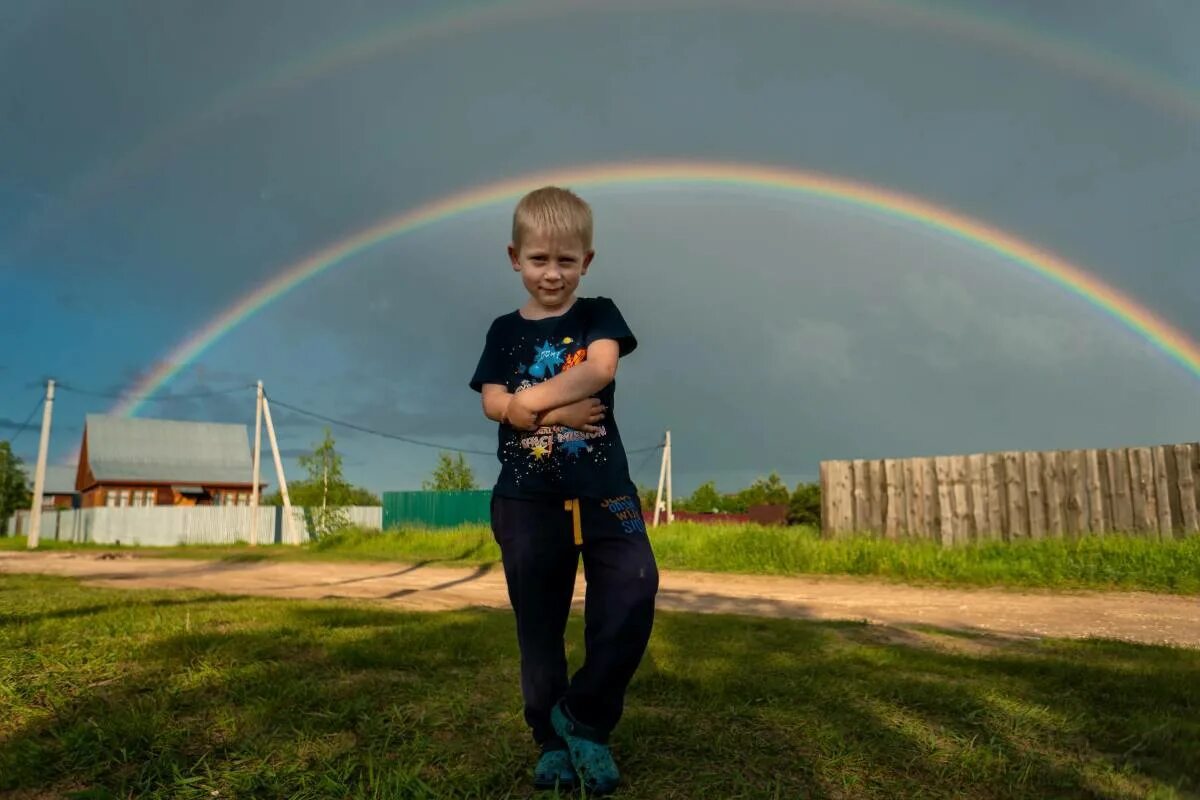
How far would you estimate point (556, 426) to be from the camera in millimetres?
2295

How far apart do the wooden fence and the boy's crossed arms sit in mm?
12511

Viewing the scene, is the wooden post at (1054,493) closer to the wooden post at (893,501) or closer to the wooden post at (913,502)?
the wooden post at (913,502)

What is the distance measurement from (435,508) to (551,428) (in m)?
28.1

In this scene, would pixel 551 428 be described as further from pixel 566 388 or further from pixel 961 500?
pixel 961 500

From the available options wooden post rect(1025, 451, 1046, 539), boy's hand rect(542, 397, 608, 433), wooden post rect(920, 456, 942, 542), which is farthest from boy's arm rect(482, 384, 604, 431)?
wooden post rect(920, 456, 942, 542)

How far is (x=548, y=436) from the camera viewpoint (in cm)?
231

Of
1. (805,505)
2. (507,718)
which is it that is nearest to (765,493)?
(805,505)

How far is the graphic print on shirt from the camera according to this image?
230 cm

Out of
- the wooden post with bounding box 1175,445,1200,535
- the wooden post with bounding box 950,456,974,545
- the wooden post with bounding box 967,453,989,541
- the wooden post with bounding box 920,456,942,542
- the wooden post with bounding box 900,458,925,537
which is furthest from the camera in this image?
the wooden post with bounding box 900,458,925,537

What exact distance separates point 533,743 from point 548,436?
40.7 inches

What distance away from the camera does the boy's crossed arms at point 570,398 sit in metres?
2.22

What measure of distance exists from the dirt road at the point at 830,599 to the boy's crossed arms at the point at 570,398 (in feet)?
16.5

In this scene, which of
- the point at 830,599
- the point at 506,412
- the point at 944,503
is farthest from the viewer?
the point at 944,503

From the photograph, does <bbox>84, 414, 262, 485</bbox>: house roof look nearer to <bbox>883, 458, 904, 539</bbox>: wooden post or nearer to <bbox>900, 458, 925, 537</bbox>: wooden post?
<bbox>883, 458, 904, 539</bbox>: wooden post
